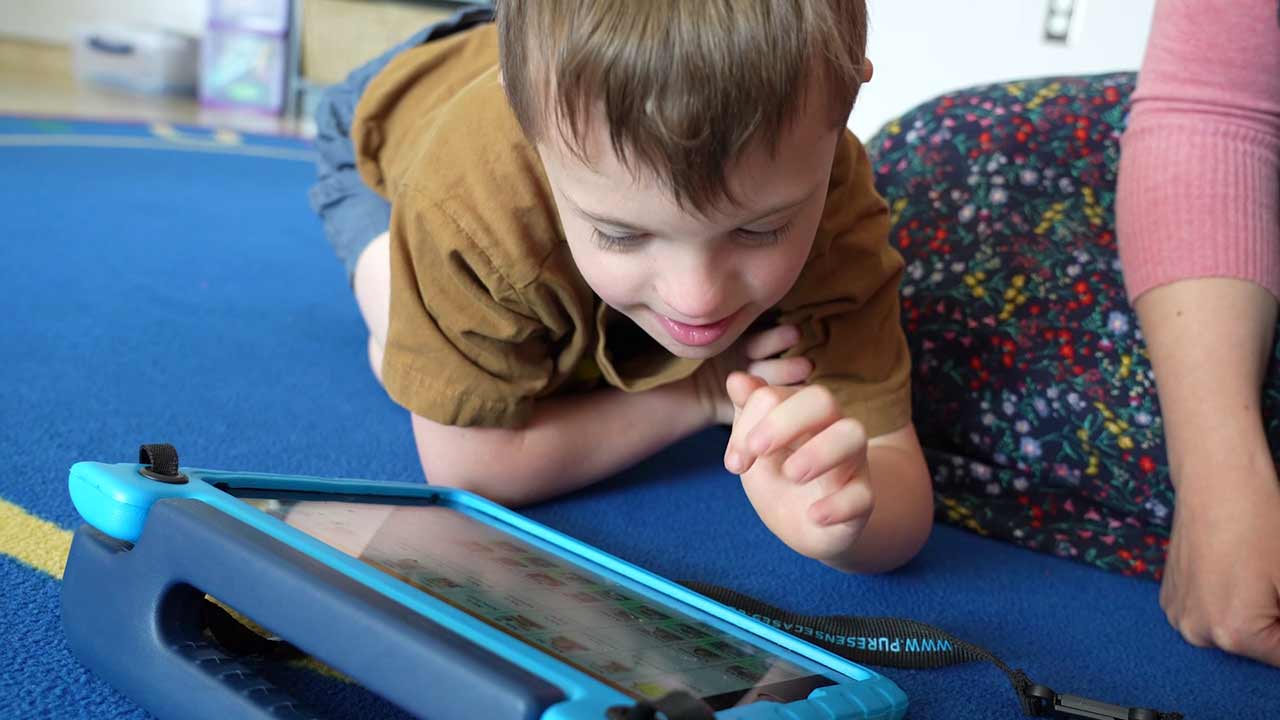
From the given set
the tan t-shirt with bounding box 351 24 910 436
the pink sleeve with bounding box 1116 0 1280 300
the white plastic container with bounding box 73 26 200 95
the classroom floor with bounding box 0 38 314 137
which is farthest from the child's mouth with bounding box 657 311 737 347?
the white plastic container with bounding box 73 26 200 95

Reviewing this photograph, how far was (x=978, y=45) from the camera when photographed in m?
2.04

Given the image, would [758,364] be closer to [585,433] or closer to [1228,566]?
[585,433]

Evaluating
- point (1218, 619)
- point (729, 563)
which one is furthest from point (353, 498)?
point (1218, 619)

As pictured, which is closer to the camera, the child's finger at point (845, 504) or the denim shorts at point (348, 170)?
the child's finger at point (845, 504)

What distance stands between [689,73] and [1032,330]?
1.55ft

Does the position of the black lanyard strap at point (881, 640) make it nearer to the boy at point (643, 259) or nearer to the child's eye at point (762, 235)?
the boy at point (643, 259)

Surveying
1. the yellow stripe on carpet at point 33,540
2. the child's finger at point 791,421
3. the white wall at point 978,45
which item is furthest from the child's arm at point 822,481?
the white wall at point 978,45

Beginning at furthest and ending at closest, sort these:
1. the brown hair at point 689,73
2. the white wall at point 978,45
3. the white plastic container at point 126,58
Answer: the white plastic container at point 126,58 → the white wall at point 978,45 → the brown hair at point 689,73

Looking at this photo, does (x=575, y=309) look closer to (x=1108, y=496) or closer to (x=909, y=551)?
(x=909, y=551)

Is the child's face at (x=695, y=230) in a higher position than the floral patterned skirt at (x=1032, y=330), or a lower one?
higher

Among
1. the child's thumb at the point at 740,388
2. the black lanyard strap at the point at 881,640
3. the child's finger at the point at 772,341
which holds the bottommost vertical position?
the black lanyard strap at the point at 881,640

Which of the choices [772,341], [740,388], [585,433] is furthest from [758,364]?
[740,388]

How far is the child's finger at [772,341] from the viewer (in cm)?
77

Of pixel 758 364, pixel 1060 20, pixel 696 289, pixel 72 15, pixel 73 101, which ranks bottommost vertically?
pixel 73 101
